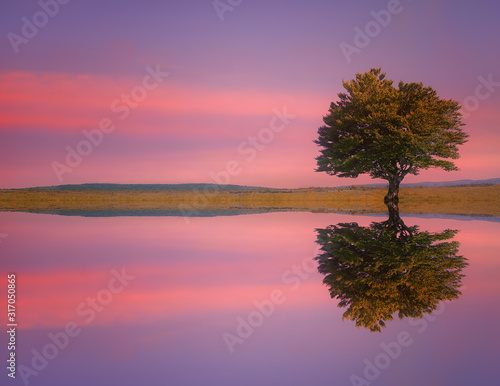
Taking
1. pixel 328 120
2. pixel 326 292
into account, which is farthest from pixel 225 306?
pixel 328 120

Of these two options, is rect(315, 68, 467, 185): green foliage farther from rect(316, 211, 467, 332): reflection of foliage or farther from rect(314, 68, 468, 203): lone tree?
rect(316, 211, 467, 332): reflection of foliage

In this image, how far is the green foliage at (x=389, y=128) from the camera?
4009 centimetres

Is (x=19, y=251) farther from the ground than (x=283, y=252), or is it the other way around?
(x=19, y=251)

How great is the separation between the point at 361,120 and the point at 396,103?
133 inches

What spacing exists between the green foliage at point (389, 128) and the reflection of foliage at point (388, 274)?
2677 cm

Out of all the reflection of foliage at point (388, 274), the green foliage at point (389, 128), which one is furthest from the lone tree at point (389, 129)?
the reflection of foliage at point (388, 274)

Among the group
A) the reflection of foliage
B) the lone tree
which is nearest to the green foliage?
the lone tree

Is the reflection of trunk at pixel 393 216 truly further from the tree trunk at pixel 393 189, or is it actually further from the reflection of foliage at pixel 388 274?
the reflection of foliage at pixel 388 274

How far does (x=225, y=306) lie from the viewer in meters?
7.46

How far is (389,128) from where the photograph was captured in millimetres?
40375

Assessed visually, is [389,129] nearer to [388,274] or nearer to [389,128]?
[389,128]

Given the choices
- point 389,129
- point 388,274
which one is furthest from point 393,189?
point 388,274

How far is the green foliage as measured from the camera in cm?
4009

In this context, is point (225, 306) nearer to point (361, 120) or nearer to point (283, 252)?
point (283, 252)
